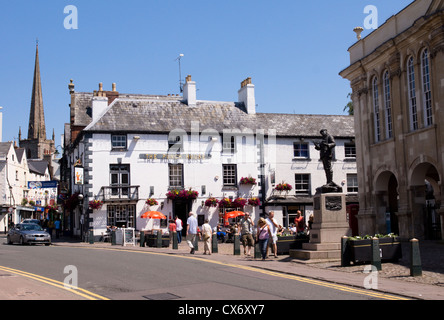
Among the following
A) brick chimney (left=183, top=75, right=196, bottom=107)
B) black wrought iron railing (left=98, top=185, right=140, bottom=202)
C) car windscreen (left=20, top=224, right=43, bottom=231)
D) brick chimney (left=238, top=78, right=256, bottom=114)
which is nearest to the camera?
car windscreen (left=20, top=224, right=43, bottom=231)

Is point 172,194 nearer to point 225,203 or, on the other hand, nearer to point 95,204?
point 225,203

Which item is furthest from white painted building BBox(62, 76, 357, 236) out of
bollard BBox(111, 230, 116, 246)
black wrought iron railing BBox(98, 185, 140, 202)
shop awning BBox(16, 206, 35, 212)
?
shop awning BBox(16, 206, 35, 212)

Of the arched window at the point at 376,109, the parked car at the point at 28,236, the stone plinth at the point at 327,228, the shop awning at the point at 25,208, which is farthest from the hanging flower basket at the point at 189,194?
the shop awning at the point at 25,208

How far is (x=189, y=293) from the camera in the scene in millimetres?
11117

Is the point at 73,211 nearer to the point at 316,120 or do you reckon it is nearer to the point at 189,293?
the point at 316,120

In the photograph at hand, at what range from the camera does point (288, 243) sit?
67.7ft

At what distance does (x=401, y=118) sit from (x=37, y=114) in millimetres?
123990

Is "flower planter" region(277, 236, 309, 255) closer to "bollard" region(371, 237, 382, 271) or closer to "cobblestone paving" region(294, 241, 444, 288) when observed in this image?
"cobblestone paving" region(294, 241, 444, 288)

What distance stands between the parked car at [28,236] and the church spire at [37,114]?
10473 centimetres

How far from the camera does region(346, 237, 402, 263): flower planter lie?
629 inches

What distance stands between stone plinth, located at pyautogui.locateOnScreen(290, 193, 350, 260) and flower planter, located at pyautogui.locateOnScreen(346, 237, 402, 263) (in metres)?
1.78

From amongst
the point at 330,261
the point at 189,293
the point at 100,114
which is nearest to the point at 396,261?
the point at 330,261

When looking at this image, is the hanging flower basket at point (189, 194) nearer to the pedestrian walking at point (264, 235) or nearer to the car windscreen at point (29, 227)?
the car windscreen at point (29, 227)

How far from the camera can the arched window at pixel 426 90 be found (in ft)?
75.6
